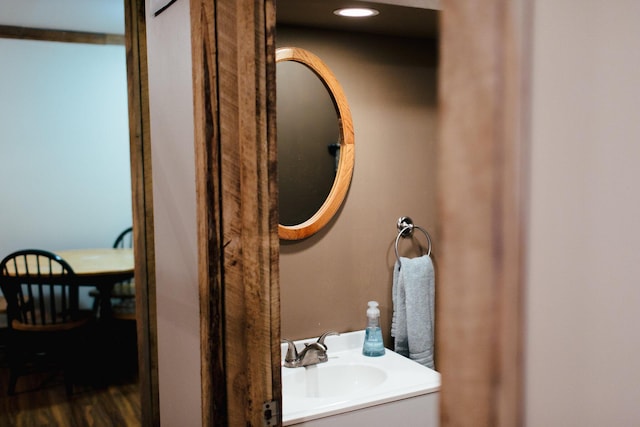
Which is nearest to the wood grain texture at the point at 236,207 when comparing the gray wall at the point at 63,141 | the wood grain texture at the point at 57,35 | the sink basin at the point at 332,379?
the sink basin at the point at 332,379

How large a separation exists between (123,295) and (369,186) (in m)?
2.76

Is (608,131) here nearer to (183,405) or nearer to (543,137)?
(543,137)

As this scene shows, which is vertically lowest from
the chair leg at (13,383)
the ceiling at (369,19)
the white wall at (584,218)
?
the chair leg at (13,383)

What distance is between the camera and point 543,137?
0.51 meters

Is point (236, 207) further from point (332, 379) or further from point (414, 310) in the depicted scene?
point (414, 310)

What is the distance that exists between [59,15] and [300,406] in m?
4.02

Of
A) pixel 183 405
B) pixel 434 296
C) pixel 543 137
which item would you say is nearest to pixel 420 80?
pixel 434 296

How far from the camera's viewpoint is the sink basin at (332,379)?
211 centimetres

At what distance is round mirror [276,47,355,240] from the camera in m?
2.24

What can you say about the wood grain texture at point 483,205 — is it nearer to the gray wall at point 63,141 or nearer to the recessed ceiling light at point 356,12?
the recessed ceiling light at point 356,12

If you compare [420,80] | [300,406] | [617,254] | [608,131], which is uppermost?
[420,80]

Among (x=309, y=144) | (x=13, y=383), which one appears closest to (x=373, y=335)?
(x=309, y=144)

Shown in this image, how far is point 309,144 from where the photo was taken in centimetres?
229

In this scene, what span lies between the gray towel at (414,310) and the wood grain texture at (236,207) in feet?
3.71
